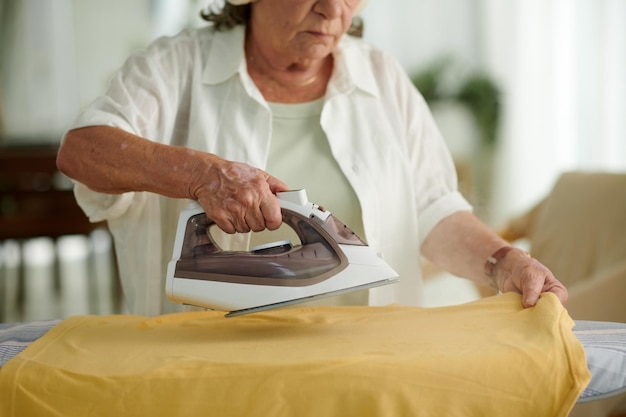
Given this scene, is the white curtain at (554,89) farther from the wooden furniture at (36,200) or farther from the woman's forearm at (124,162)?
the woman's forearm at (124,162)

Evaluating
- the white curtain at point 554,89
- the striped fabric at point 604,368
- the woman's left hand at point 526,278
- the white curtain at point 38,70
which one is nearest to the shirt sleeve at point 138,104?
the woman's left hand at point 526,278

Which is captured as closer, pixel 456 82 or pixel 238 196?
pixel 238 196

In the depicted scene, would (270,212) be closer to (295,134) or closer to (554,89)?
(295,134)

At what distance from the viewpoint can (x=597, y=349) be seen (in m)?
1.10

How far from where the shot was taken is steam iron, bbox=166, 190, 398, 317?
120 centimetres

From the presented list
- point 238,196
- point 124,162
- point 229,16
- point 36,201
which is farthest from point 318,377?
point 36,201

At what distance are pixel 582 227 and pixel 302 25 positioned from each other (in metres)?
1.53

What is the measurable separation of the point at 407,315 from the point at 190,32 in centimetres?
79

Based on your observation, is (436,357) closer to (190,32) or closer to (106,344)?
(106,344)

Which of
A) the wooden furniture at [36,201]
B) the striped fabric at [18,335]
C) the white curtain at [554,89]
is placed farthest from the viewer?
the white curtain at [554,89]

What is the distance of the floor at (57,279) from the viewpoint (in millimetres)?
4848

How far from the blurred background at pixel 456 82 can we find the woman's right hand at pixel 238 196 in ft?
12.6

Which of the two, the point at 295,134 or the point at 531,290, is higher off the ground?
the point at 295,134

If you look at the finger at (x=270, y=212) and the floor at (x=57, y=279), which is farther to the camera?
the floor at (x=57, y=279)
